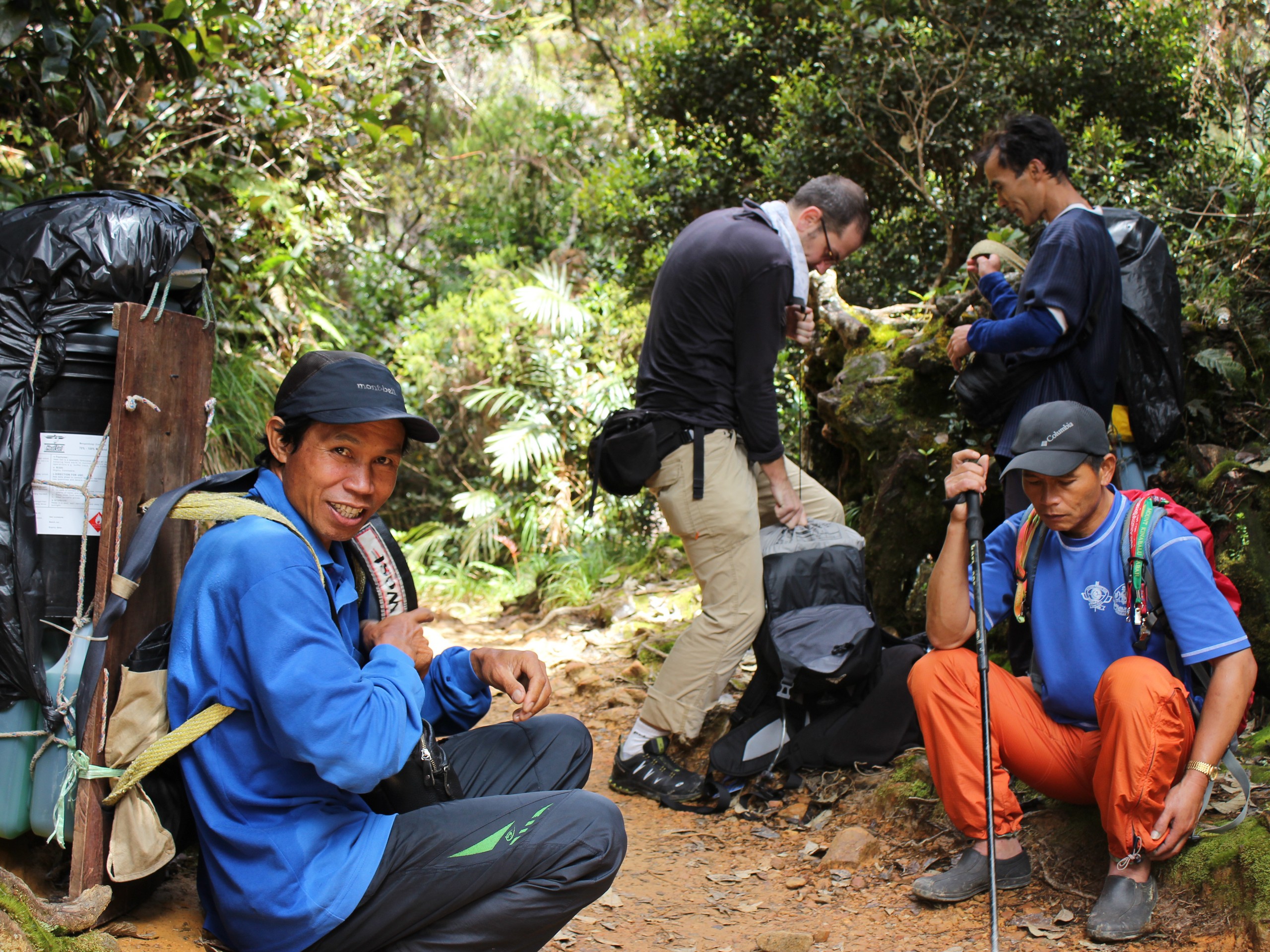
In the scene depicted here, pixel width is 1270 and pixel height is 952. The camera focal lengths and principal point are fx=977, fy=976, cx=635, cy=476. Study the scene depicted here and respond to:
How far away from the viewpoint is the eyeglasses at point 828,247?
4301 mm

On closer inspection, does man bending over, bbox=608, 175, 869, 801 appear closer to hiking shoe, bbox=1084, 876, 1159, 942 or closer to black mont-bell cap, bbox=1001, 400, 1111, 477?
black mont-bell cap, bbox=1001, 400, 1111, 477

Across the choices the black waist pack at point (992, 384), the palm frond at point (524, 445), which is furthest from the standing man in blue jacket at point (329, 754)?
the palm frond at point (524, 445)

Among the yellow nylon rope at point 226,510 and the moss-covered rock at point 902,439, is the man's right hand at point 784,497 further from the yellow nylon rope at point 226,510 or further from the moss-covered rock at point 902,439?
the yellow nylon rope at point 226,510

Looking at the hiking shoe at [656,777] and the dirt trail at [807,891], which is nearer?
the dirt trail at [807,891]

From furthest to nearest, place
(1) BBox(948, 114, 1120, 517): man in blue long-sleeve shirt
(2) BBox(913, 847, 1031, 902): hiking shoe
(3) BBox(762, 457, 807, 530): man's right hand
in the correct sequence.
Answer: (3) BBox(762, 457, 807, 530): man's right hand → (1) BBox(948, 114, 1120, 517): man in blue long-sleeve shirt → (2) BBox(913, 847, 1031, 902): hiking shoe

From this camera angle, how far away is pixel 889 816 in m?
3.83

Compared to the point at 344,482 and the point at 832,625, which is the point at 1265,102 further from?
the point at 344,482

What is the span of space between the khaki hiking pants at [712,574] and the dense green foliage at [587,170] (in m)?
2.04

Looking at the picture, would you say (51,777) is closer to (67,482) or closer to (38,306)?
(67,482)

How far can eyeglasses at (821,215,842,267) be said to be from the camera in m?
4.30

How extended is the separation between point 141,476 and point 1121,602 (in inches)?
111

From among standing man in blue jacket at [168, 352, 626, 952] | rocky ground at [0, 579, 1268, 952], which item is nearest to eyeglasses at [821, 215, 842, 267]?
rocky ground at [0, 579, 1268, 952]

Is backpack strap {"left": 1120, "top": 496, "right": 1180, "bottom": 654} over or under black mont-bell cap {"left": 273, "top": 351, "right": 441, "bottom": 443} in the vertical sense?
under

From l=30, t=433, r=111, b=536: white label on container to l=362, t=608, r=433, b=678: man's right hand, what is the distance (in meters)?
0.71
